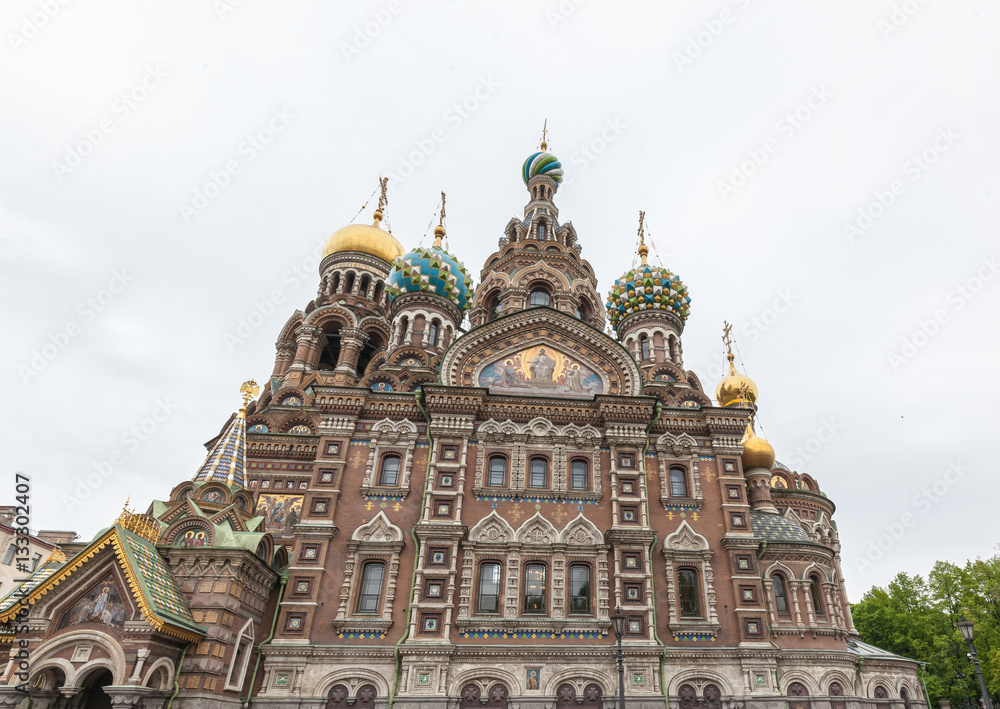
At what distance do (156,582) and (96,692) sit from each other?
9.72 feet

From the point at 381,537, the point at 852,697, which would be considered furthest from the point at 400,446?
the point at 852,697

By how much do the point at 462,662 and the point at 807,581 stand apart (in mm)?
10129

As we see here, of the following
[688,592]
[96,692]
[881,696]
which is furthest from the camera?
[881,696]

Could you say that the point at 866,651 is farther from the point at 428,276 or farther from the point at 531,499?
the point at 428,276

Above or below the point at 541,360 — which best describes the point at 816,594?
below

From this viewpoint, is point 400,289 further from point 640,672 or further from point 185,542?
point 640,672

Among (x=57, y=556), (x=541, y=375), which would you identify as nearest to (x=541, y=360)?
(x=541, y=375)

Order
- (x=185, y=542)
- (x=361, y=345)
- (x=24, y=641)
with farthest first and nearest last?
(x=361, y=345) < (x=185, y=542) < (x=24, y=641)

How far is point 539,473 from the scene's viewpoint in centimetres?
1792

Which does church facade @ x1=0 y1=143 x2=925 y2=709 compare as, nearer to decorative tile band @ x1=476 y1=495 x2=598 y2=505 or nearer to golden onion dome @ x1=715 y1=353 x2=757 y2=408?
decorative tile band @ x1=476 y1=495 x2=598 y2=505

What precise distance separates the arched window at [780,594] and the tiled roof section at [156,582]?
15.1 metres

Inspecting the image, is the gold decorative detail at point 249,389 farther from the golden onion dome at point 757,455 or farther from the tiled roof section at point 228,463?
the golden onion dome at point 757,455

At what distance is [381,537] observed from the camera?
1648 cm

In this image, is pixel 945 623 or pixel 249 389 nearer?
pixel 249 389
